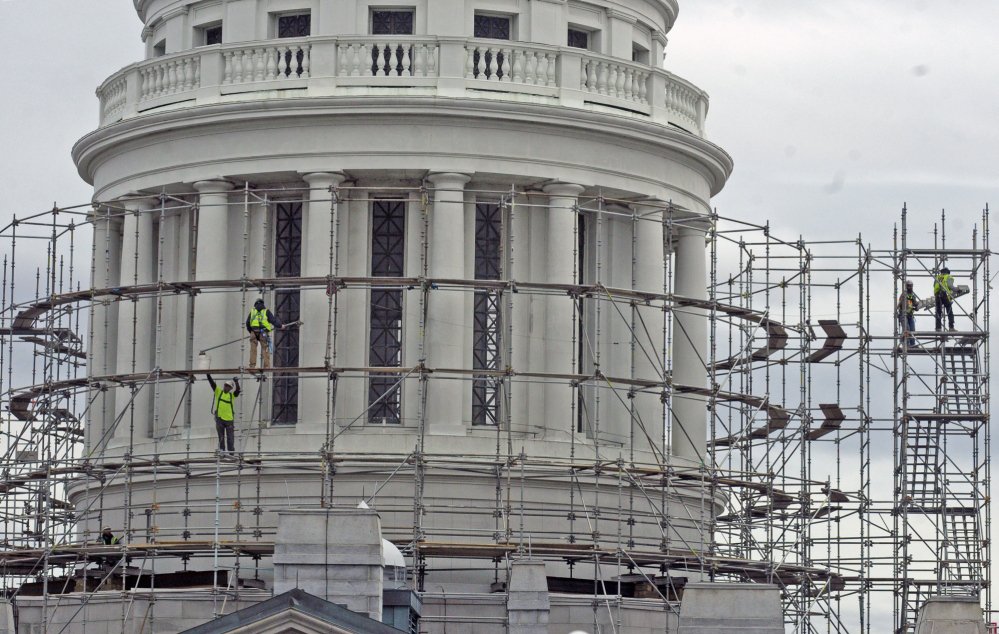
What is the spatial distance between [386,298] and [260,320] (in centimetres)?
433

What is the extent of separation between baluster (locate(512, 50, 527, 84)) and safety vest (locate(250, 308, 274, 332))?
8521mm

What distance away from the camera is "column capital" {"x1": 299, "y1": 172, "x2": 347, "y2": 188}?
6456 cm

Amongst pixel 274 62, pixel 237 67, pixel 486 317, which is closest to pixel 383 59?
pixel 274 62

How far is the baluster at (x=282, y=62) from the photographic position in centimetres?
6569

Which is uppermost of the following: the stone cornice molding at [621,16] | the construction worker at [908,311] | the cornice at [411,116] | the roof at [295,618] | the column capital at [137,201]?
the stone cornice molding at [621,16]

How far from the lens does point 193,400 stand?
216ft

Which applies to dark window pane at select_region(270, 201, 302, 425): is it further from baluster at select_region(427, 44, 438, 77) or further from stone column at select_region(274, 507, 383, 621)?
stone column at select_region(274, 507, 383, 621)

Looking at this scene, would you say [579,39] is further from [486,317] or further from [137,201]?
[137,201]

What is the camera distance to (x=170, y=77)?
67750 mm

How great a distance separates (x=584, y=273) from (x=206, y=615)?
45.6 ft

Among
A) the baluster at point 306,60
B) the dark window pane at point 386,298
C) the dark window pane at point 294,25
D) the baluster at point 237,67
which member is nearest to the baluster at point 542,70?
the dark window pane at point 386,298

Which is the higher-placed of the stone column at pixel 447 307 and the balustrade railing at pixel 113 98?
the balustrade railing at pixel 113 98

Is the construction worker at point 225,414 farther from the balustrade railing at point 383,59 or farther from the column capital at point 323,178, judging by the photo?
the balustrade railing at point 383,59

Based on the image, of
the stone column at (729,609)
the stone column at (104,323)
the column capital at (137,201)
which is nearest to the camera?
the stone column at (729,609)
